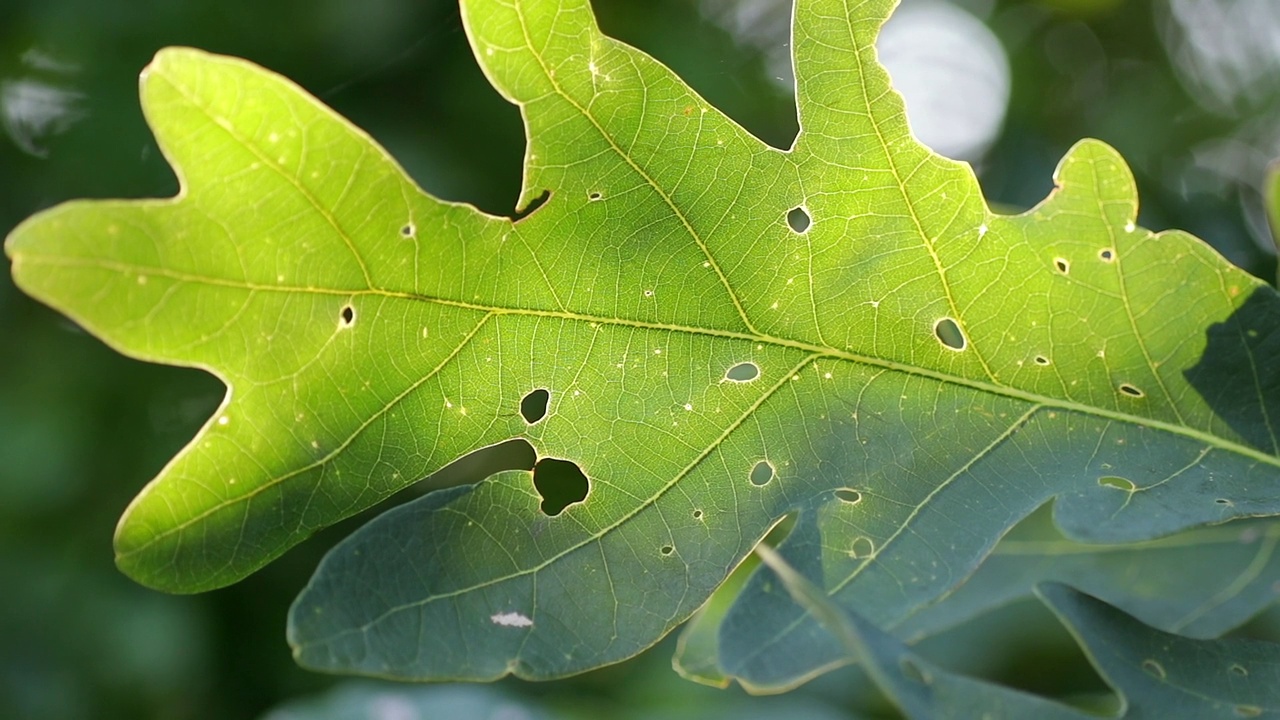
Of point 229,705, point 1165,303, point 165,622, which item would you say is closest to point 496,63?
point 1165,303

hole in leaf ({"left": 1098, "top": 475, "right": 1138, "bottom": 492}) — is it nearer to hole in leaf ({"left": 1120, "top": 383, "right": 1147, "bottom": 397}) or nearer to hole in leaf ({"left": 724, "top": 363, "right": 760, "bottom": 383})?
hole in leaf ({"left": 1120, "top": 383, "right": 1147, "bottom": 397})

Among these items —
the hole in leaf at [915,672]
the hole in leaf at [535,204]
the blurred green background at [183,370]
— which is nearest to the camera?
the hole in leaf at [915,672]

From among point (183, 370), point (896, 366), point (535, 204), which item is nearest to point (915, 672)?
point (896, 366)

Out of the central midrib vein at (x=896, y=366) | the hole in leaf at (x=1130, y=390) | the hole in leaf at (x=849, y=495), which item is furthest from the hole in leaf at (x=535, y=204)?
the hole in leaf at (x=1130, y=390)

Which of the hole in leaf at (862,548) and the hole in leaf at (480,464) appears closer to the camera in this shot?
the hole in leaf at (862,548)

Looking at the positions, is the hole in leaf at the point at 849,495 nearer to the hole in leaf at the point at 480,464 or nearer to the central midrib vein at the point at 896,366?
the central midrib vein at the point at 896,366
